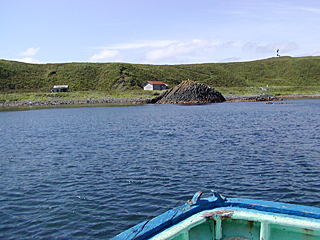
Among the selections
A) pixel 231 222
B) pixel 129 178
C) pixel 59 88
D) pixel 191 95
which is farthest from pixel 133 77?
pixel 231 222

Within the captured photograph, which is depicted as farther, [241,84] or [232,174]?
[241,84]

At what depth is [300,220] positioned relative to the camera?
5.58 metres

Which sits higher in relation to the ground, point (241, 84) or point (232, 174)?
point (241, 84)

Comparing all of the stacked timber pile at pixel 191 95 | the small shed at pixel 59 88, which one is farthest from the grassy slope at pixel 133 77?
the stacked timber pile at pixel 191 95

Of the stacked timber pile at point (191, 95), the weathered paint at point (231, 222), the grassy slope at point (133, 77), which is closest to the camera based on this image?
the weathered paint at point (231, 222)

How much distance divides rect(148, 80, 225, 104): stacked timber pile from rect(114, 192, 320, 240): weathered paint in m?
84.6

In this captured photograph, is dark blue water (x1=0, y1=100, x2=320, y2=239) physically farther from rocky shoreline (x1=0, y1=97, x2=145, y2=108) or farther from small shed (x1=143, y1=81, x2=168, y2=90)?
small shed (x1=143, y1=81, x2=168, y2=90)

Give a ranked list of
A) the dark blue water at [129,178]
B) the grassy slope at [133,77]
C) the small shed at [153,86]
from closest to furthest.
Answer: the dark blue water at [129,178] → the small shed at [153,86] → the grassy slope at [133,77]

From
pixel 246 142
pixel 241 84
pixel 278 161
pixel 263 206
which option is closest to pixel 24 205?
pixel 263 206

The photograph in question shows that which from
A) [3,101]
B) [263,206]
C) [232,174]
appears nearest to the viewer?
[263,206]

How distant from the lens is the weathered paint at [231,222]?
18.1ft

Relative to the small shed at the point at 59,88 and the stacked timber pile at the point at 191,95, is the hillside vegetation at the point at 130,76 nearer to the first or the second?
the small shed at the point at 59,88

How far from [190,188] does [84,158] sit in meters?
9.26

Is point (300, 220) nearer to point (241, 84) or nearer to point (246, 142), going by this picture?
A: point (246, 142)
